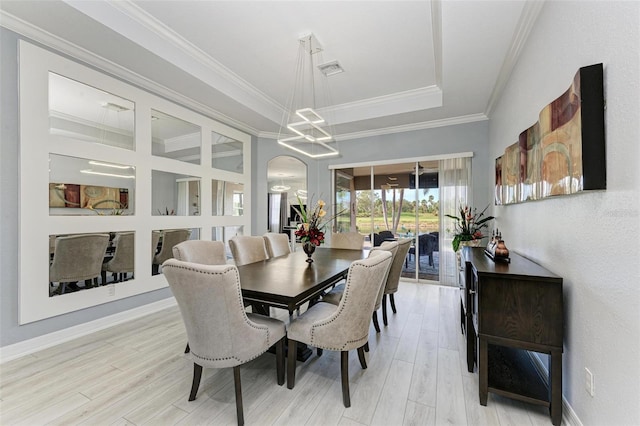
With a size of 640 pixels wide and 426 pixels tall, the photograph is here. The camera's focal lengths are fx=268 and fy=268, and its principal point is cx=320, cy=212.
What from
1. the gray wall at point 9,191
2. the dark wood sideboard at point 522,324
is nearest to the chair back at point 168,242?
the gray wall at point 9,191

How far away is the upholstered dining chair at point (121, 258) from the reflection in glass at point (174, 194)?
1.47 ft

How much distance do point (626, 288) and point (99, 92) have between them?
4510 millimetres

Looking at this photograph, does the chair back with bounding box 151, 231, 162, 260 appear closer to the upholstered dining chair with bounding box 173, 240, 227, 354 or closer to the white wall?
the upholstered dining chair with bounding box 173, 240, 227, 354

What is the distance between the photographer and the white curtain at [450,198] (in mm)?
4605

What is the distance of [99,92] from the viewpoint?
9.78 feet

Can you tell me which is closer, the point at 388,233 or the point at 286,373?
the point at 286,373

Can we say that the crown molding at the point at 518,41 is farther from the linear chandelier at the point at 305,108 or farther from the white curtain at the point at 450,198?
the linear chandelier at the point at 305,108

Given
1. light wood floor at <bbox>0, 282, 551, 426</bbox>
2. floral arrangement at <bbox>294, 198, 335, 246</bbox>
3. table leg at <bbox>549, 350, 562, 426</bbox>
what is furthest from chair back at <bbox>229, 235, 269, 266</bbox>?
table leg at <bbox>549, 350, 562, 426</bbox>

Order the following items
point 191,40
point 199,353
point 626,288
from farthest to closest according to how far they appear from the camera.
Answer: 1. point 191,40
2. point 199,353
3. point 626,288

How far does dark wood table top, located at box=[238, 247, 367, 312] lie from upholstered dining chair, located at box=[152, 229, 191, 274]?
1.69m

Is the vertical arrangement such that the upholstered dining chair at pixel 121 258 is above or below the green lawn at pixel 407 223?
below

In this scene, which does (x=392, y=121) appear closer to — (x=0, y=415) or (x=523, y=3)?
(x=523, y=3)

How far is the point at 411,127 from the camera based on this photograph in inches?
196

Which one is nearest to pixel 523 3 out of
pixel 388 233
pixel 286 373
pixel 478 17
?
pixel 478 17
